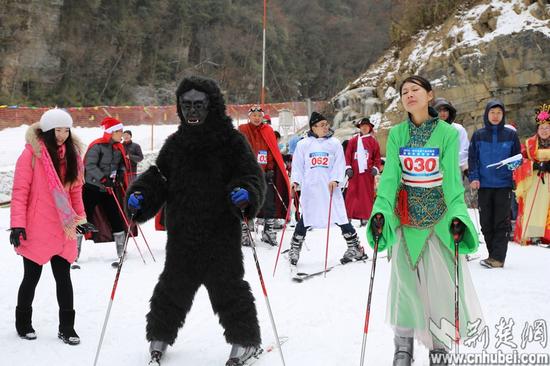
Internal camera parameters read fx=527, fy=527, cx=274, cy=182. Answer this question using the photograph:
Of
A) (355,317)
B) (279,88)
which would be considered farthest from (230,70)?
(355,317)

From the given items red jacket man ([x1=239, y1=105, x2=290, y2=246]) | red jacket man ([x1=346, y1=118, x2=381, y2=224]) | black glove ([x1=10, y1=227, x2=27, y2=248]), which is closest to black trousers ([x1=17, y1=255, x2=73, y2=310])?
black glove ([x1=10, y1=227, x2=27, y2=248])

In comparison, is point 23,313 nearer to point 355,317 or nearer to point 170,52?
point 355,317

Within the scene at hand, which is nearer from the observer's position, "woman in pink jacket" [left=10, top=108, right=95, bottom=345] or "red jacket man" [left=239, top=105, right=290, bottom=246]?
"woman in pink jacket" [left=10, top=108, right=95, bottom=345]

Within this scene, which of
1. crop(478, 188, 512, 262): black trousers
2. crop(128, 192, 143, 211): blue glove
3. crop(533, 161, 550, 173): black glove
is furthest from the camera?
crop(533, 161, 550, 173): black glove

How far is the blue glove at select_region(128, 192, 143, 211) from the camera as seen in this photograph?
131 inches

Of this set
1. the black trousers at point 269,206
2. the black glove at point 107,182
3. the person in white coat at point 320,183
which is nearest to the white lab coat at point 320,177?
the person in white coat at point 320,183

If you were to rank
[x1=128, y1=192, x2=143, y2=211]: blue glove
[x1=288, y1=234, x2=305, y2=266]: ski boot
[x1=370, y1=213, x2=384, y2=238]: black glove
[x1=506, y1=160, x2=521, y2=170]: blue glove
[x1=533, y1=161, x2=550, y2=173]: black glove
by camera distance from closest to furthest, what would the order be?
[x1=370, y1=213, x2=384, y2=238]: black glove < [x1=128, y1=192, x2=143, y2=211]: blue glove < [x1=506, y1=160, x2=521, y2=170]: blue glove < [x1=288, y1=234, x2=305, y2=266]: ski boot < [x1=533, y1=161, x2=550, y2=173]: black glove

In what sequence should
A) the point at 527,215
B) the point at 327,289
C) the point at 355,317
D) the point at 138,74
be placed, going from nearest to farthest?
1. the point at 355,317
2. the point at 327,289
3. the point at 527,215
4. the point at 138,74

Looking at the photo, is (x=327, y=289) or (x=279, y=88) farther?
(x=279, y=88)

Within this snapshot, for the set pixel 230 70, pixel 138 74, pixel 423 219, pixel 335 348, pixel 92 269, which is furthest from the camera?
pixel 230 70

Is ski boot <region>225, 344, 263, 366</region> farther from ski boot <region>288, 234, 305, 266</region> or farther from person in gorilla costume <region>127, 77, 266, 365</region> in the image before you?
ski boot <region>288, 234, 305, 266</region>

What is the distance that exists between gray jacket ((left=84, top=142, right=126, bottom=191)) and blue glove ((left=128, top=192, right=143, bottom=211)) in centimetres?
341

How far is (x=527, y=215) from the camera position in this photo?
7.71m

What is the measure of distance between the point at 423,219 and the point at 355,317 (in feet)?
4.84
